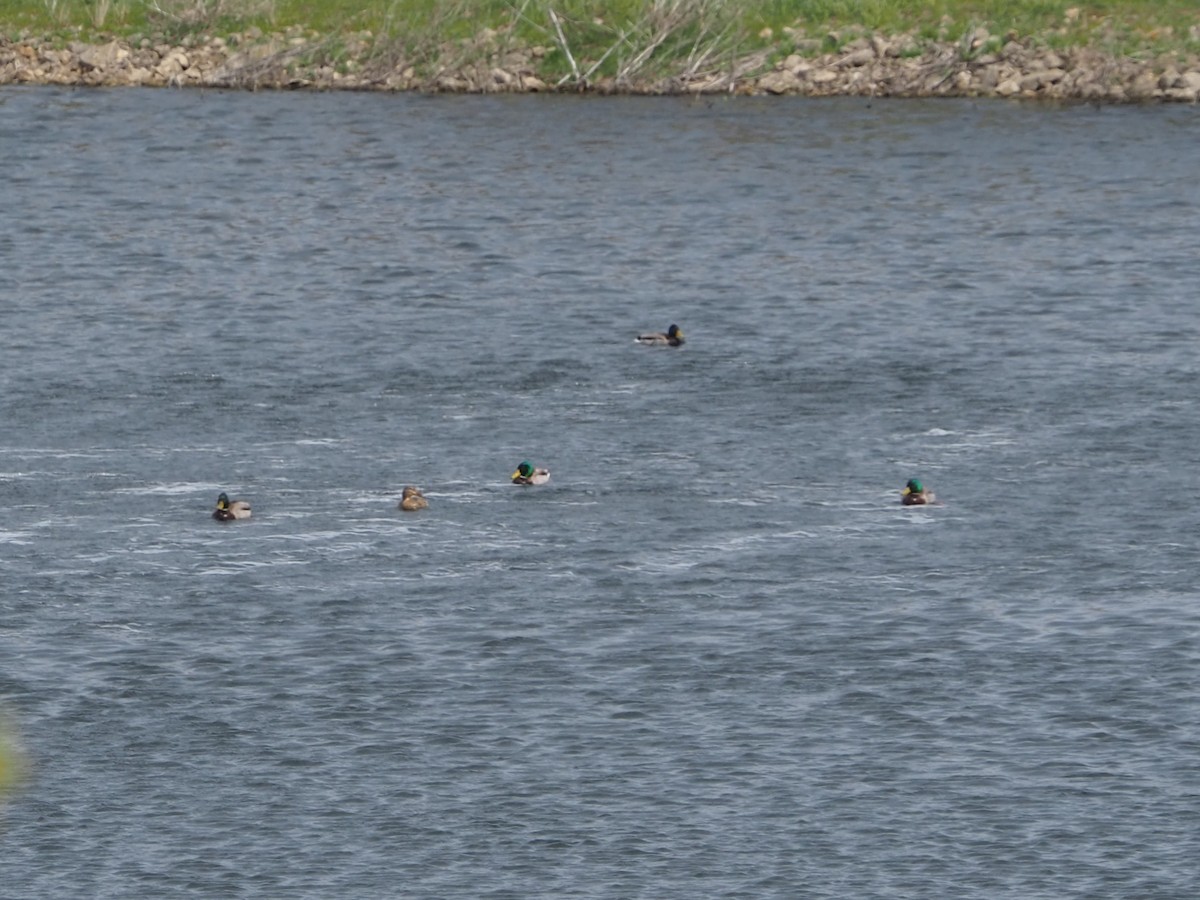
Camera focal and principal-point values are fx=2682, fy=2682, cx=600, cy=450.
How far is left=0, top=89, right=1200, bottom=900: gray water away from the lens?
33969 mm

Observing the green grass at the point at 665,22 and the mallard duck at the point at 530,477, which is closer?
the mallard duck at the point at 530,477

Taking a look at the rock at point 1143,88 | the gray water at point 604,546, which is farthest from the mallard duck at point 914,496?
the rock at point 1143,88

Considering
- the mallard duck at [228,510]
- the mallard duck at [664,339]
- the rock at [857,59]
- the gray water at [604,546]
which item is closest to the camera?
the gray water at [604,546]

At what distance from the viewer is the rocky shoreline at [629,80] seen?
9600 centimetres

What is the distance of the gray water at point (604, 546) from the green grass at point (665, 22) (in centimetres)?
1680

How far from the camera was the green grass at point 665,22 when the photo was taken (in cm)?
9656

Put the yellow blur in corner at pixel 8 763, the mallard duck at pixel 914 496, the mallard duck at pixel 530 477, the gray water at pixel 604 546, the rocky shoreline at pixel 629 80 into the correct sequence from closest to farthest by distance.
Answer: the yellow blur in corner at pixel 8 763 → the gray water at pixel 604 546 → the mallard duck at pixel 914 496 → the mallard duck at pixel 530 477 → the rocky shoreline at pixel 629 80

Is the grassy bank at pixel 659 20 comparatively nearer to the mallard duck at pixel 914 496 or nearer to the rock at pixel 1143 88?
the rock at pixel 1143 88

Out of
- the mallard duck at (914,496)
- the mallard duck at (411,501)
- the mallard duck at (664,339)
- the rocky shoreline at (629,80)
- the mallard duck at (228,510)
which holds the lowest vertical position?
the mallard duck at (228,510)

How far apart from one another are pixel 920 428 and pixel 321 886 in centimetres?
2339

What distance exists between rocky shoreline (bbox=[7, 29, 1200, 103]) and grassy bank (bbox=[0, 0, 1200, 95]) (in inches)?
6.4

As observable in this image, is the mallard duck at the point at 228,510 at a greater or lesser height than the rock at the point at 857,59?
lesser

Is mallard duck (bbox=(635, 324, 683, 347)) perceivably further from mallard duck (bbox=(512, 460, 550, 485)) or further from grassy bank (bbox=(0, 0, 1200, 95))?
grassy bank (bbox=(0, 0, 1200, 95))

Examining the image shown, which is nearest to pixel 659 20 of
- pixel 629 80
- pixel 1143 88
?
pixel 629 80
